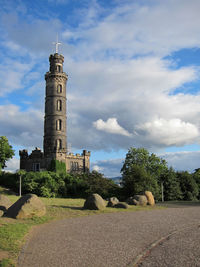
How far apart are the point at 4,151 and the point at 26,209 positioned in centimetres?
3110

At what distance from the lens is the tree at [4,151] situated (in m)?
45.3

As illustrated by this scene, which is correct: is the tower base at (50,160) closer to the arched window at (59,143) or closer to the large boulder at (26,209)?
the arched window at (59,143)

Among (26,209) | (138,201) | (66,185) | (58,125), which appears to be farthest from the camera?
(58,125)

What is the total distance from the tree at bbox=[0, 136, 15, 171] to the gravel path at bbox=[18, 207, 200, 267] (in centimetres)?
3303

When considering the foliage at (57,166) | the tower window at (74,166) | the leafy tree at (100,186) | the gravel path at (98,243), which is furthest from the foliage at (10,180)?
the gravel path at (98,243)

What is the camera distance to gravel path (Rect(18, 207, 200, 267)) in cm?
847

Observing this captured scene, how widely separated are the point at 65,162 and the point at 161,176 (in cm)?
2122

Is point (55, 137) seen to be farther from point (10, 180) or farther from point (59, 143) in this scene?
point (10, 180)

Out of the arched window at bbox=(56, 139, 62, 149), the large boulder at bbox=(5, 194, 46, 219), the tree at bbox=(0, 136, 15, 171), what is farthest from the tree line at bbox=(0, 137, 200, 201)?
the large boulder at bbox=(5, 194, 46, 219)

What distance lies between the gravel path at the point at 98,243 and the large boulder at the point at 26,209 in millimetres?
2159

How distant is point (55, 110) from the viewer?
62438 mm

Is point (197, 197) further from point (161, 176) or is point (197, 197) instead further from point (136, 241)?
point (136, 241)

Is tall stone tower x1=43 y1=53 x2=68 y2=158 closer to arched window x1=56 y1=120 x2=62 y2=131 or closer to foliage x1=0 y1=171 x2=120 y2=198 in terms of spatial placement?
arched window x1=56 y1=120 x2=62 y2=131

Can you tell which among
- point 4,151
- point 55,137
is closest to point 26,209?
point 4,151
